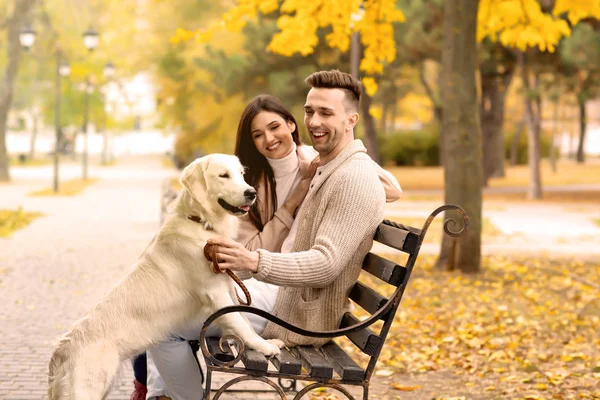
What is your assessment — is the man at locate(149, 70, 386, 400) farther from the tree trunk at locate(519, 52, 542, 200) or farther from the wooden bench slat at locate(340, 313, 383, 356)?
the tree trunk at locate(519, 52, 542, 200)

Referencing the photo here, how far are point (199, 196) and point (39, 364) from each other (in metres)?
3.17

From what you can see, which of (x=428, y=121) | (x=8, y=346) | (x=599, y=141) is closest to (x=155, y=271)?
(x=8, y=346)

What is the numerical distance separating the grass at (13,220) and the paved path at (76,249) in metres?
0.25

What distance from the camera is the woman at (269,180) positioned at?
5.00m

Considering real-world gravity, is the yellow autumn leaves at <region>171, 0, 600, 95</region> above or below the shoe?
above

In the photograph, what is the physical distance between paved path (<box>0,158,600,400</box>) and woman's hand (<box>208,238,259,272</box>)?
2.36 meters

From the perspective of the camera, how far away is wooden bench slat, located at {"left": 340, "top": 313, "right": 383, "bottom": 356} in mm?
4336

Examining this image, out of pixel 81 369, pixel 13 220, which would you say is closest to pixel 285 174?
pixel 81 369

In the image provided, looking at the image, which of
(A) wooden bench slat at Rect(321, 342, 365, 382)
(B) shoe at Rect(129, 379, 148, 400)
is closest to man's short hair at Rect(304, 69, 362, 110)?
(A) wooden bench slat at Rect(321, 342, 365, 382)

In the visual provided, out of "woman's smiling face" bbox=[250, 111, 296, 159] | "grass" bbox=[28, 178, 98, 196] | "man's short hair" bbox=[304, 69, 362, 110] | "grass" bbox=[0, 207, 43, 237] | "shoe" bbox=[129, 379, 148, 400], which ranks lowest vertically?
"grass" bbox=[28, 178, 98, 196]

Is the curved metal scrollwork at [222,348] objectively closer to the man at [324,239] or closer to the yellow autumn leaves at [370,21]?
the man at [324,239]

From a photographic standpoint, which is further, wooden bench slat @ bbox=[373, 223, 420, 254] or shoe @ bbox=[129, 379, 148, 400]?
shoe @ bbox=[129, 379, 148, 400]

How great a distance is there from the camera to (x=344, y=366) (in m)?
4.23

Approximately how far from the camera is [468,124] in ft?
38.8
